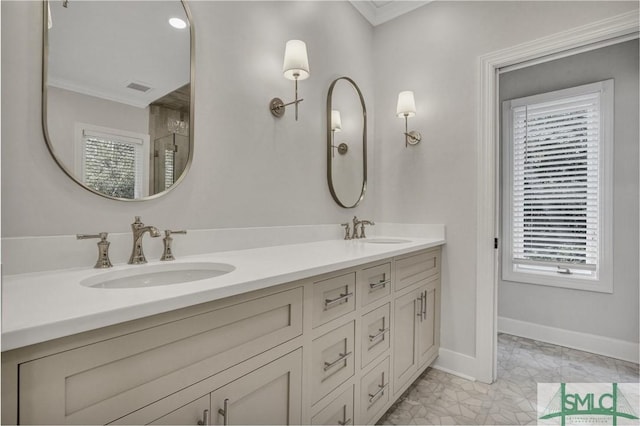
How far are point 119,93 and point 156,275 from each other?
0.68m

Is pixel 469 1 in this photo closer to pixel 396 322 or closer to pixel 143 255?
pixel 396 322

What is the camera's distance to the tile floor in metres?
1.67

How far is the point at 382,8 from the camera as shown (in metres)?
2.50

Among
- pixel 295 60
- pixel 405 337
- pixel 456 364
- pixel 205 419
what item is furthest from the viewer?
pixel 456 364

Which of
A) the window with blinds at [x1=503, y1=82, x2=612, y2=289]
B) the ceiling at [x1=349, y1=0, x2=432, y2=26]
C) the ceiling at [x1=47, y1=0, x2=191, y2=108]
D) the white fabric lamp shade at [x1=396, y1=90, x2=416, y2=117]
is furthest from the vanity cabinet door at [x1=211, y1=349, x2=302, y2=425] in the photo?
the window with blinds at [x1=503, y1=82, x2=612, y2=289]

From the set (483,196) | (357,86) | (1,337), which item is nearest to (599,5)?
(483,196)

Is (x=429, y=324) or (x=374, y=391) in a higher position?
(x=429, y=324)

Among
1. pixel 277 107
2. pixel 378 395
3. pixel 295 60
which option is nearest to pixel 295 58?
pixel 295 60

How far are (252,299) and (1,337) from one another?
52cm

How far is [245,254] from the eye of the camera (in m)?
1.43

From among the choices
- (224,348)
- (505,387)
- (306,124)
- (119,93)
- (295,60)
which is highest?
(295,60)

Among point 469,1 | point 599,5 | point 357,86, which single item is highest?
point 469,1

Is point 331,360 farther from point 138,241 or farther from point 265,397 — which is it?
point 138,241

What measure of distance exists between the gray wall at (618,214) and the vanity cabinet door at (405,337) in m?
1.63
